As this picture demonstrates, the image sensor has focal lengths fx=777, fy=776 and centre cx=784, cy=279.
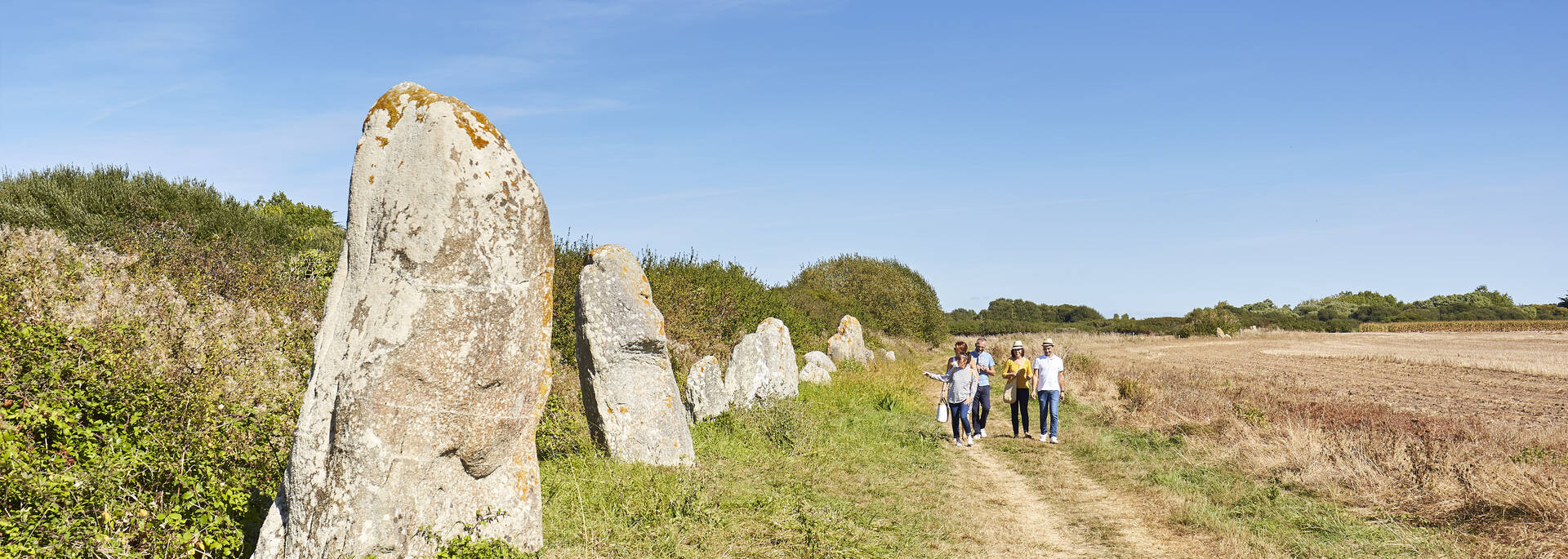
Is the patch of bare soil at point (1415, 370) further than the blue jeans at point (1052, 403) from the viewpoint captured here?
Yes

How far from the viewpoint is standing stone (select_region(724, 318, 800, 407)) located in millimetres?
13023

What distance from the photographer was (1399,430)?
1030 centimetres

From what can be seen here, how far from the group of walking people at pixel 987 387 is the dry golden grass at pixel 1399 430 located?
203 centimetres

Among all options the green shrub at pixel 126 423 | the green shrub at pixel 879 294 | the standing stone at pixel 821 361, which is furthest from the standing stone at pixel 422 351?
the green shrub at pixel 879 294

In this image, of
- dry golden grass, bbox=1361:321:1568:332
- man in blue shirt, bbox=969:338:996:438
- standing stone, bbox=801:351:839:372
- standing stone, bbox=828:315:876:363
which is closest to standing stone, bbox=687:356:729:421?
man in blue shirt, bbox=969:338:996:438

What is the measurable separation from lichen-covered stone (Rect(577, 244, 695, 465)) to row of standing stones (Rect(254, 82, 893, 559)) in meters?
2.70

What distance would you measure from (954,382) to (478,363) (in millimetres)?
8751

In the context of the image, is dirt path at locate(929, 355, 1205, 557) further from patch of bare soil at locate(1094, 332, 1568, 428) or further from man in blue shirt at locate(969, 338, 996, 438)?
patch of bare soil at locate(1094, 332, 1568, 428)

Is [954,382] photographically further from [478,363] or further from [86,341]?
[86,341]

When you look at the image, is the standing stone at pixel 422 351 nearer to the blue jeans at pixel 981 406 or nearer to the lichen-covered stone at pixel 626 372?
the lichen-covered stone at pixel 626 372

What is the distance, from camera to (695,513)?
21.7 ft

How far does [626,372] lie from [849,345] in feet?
57.8

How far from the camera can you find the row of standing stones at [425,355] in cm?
478

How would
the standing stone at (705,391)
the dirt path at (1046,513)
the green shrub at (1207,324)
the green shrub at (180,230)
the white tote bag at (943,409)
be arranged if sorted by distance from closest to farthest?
the dirt path at (1046,513)
the standing stone at (705,391)
the white tote bag at (943,409)
the green shrub at (180,230)
the green shrub at (1207,324)
